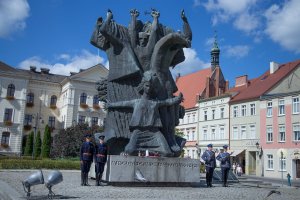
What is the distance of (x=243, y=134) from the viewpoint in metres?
50.6

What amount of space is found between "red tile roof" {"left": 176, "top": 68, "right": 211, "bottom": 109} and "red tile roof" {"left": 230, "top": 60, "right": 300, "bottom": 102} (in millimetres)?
11858

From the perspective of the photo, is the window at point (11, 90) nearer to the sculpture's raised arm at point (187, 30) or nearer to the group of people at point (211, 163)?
the sculpture's raised arm at point (187, 30)

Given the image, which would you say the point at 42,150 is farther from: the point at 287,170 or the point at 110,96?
→ the point at 110,96

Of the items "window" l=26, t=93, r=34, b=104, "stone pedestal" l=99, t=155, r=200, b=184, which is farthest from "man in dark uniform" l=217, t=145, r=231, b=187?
"window" l=26, t=93, r=34, b=104

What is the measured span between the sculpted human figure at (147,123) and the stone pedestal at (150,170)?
60 centimetres

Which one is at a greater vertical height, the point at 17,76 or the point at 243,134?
the point at 17,76

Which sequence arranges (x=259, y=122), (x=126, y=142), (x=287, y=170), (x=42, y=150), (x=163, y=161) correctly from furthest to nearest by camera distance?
(x=42, y=150) < (x=259, y=122) < (x=287, y=170) < (x=126, y=142) < (x=163, y=161)

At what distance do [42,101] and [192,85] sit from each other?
2610 centimetres

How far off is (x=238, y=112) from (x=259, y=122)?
13.9 feet

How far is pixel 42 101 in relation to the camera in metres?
65.5

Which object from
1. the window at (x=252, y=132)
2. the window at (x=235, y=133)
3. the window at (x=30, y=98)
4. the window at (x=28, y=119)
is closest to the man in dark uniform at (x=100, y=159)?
the window at (x=252, y=132)

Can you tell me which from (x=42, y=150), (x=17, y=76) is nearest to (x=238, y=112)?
(x=42, y=150)

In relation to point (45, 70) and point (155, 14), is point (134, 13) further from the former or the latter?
point (45, 70)

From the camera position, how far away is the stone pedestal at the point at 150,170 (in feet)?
39.4
